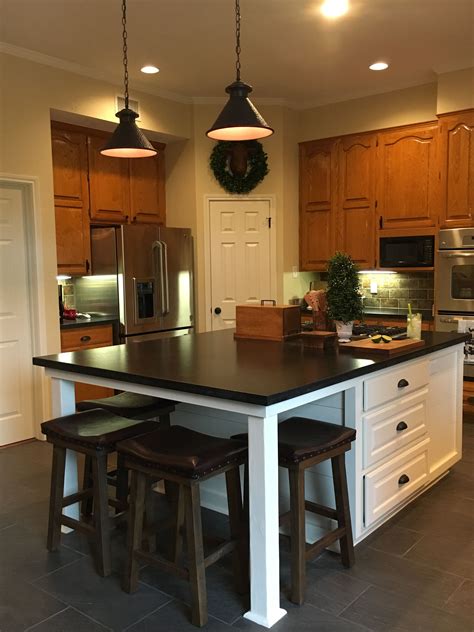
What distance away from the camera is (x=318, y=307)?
3250 millimetres

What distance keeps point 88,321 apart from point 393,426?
113 inches

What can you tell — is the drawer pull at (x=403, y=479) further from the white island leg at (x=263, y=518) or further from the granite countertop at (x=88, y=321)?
the granite countertop at (x=88, y=321)

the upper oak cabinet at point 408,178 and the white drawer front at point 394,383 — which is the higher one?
the upper oak cabinet at point 408,178

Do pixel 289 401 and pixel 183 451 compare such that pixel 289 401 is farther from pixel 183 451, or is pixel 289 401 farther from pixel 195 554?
pixel 195 554

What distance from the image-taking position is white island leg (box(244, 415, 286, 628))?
204cm

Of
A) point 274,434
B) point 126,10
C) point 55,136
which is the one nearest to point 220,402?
point 274,434

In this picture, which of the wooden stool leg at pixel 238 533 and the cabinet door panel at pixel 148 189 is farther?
the cabinet door panel at pixel 148 189

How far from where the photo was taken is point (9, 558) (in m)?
2.63

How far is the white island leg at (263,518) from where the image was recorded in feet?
6.70

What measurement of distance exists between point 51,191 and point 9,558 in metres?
2.76

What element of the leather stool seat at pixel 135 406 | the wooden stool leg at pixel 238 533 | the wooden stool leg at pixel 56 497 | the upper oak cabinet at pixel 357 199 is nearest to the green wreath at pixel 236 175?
the upper oak cabinet at pixel 357 199

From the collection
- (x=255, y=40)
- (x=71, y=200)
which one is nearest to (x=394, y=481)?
(x=255, y=40)

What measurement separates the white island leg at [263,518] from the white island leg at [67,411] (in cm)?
105

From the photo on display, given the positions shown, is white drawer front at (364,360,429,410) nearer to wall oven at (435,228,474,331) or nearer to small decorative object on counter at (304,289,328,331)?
small decorative object on counter at (304,289,328,331)
